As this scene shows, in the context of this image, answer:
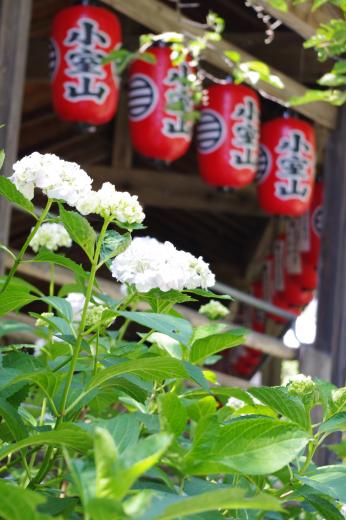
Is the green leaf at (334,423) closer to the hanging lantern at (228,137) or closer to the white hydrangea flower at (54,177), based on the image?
the white hydrangea flower at (54,177)

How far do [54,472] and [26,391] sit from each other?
30.5 inches

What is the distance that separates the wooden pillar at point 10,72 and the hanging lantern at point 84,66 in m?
0.59

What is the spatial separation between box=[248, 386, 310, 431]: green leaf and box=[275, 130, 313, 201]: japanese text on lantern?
3.90m

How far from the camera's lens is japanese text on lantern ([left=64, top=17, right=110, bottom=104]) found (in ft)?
12.6

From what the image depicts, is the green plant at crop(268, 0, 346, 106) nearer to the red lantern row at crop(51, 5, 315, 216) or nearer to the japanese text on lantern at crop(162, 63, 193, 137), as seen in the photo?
the red lantern row at crop(51, 5, 315, 216)

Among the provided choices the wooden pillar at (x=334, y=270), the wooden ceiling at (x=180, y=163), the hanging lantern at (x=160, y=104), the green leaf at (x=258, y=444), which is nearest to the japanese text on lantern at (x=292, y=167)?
the wooden pillar at (x=334, y=270)

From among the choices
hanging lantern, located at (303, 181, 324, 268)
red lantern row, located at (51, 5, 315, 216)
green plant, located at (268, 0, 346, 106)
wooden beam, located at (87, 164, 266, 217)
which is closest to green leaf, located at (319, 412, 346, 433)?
green plant, located at (268, 0, 346, 106)

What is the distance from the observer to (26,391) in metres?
1.03

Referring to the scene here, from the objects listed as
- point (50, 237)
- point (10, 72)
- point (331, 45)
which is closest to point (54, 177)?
point (50, 237)

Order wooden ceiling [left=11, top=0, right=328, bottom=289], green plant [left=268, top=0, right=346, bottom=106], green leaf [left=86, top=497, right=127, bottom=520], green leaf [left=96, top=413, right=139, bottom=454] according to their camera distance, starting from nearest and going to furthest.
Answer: green leaf [left=86, top=497, right=127, bottom=520], green leaf [left=96, top=413, right=139, bottom=454], green plant [left=268, top=0, right=346, bottom=106], wooden ceiling [left=11, top=0, right=328, bottom=289]

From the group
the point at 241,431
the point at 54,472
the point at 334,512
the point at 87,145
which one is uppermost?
the point at 87,145

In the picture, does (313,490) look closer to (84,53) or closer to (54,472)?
(54,472)

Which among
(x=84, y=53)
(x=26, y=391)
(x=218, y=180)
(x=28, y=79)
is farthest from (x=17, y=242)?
(x=26, y=391)

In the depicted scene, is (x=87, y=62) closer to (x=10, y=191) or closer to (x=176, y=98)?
(x=176, y=98)
